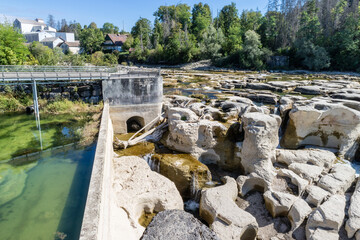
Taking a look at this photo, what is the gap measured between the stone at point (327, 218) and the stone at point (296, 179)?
1.31 meters

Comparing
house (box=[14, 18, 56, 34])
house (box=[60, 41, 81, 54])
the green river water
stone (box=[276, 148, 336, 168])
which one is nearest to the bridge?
the green river water

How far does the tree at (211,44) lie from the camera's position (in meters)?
67.9

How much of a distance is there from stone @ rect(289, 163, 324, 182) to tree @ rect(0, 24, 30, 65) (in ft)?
107

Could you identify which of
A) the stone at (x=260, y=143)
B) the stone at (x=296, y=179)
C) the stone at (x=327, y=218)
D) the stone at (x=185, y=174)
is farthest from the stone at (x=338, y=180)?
the stone at (x=185, y=174)

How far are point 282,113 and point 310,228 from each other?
32.5 ft

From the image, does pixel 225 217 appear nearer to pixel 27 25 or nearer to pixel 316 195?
pixel 316 195

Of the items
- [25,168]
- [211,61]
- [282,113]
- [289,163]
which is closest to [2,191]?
[25,168]

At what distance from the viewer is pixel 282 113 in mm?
16391

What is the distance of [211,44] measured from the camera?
2704 inches

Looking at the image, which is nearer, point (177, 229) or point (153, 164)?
point (177, 229)

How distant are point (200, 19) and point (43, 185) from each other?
90853 millimetres

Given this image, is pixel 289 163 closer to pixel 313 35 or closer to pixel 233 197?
pixel 233 197

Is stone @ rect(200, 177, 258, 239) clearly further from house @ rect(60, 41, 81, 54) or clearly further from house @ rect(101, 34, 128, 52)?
house @ rect(101, 34, 128, 52)

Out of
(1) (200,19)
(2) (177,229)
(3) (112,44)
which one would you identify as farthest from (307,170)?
(3) (112,44)
